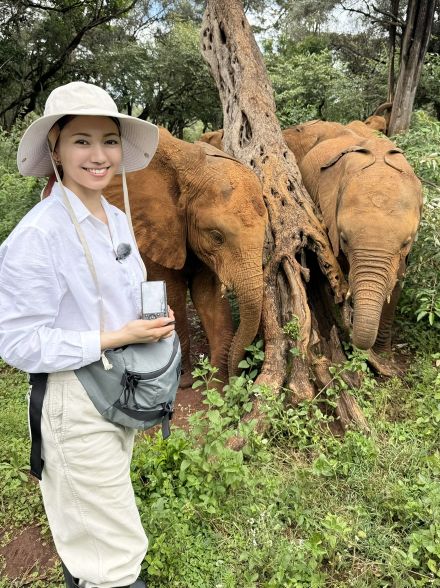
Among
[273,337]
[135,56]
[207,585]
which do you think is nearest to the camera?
[207,585]

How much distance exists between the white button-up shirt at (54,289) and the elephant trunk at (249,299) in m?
2.17

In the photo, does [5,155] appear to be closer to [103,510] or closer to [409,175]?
[409,175]

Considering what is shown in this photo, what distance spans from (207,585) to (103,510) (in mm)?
983

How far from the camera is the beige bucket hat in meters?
1.82

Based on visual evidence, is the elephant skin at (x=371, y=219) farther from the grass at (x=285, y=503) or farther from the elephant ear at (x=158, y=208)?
Answer: the elephant ear at (x=158, y=208)

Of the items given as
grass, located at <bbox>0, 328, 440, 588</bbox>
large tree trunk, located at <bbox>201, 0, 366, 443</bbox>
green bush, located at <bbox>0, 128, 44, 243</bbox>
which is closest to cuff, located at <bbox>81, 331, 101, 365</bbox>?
grass, located at <bbox>0, 328, 440, 588</bbox>

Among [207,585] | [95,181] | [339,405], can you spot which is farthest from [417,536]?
[95,181]

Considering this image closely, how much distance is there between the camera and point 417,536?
8.93 ft

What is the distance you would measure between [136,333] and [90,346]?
18 centimetres

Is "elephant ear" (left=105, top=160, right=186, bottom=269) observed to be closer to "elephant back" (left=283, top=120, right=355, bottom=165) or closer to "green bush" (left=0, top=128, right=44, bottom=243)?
"elephant back" (left=283, top=120, right=355, bottom=165)

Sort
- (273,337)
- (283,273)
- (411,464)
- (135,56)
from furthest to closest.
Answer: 1. (135,56)
2. (283,273)
3. (273,337)
4. (411,464)

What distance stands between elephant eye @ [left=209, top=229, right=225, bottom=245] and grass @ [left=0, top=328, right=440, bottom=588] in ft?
4.03

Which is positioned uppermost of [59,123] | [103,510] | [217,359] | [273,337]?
[59,123]

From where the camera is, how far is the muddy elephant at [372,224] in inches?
161
